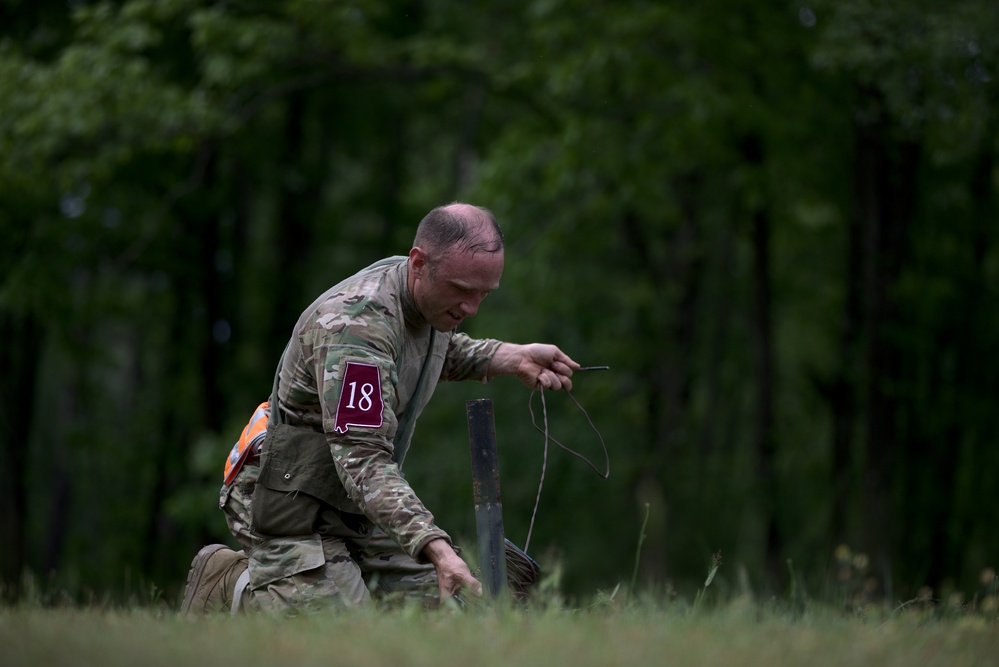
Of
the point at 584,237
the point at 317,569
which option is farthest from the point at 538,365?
the point at 584,237

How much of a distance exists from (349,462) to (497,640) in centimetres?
107

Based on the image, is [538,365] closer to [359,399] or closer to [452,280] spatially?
[452,280]

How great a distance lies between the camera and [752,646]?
3336 millimetres

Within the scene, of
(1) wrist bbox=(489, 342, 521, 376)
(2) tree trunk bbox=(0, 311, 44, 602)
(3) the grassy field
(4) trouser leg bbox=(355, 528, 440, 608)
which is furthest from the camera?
(2) tree trunk bbox=(0, 311, 44, 602)

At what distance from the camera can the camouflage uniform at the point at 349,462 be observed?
4.08 metres

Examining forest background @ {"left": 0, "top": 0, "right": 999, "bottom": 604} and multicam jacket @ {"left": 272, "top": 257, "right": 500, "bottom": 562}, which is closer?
multicam jacket @ {"left": 272, "top": 257, "right": 500, "bottom": 562}

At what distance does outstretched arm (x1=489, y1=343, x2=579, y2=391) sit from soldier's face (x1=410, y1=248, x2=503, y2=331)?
533 mm

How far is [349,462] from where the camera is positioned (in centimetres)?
409

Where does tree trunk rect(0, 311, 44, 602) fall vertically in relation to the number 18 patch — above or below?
below

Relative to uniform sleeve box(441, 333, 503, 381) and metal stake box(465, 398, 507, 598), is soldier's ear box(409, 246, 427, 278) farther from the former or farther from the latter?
uniform sleeve box(441, 333, 503, 381)

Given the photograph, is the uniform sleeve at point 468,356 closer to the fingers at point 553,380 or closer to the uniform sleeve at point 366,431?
the fingers at point 553,380

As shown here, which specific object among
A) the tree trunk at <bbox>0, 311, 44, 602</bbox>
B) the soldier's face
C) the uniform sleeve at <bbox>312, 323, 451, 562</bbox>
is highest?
the soldier's face

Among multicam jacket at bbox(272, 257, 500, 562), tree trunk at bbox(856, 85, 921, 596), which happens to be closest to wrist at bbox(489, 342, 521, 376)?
multicam jacket at bbox(272, 257, 500, 562)

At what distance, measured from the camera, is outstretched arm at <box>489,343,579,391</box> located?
490cm
